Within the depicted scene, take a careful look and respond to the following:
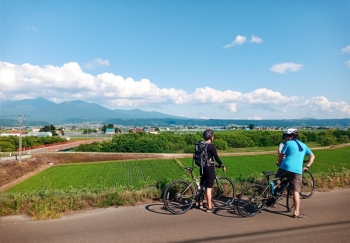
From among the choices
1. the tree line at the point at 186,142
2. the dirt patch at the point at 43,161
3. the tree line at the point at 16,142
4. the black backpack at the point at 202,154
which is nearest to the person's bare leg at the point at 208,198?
the black backpack at the point at 202,154

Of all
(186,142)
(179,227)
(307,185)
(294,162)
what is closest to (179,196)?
(179,227)

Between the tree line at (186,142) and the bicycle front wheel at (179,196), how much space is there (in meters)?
60.1

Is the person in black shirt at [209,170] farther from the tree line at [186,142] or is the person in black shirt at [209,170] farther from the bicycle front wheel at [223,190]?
the tree line at [186,142]

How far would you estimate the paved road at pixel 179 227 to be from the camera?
4.18 meters

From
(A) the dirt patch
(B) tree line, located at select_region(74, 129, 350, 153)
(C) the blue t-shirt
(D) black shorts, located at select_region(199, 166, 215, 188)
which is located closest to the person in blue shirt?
(C) the blue t-shirt

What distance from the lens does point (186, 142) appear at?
262 feet

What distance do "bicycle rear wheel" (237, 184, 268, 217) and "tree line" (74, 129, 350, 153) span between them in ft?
198

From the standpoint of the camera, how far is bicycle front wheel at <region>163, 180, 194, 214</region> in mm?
5345

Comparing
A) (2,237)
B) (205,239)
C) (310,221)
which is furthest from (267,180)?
(2,237)

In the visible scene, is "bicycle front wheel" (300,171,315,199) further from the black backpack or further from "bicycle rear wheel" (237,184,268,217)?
the black backpack

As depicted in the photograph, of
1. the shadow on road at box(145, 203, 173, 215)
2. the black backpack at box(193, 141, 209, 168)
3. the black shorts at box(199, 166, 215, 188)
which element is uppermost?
the black backpack at box(193, 141, 209, 168)

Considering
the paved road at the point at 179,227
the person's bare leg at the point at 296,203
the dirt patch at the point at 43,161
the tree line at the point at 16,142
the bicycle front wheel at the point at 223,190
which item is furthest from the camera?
the tree line at the point at 16,142

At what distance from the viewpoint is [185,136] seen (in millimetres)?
83750

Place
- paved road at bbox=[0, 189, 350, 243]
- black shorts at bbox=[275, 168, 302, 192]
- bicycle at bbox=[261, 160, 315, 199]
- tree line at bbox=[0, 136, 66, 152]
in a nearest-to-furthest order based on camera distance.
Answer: paved road at bbox=[0, 189, 350, 243], black shorts at bbox=[275, 168, 302, 192], bicycle at bbox=[261, 160, 315, 199], tree line at bbox=[0, 136, 66, 152]
